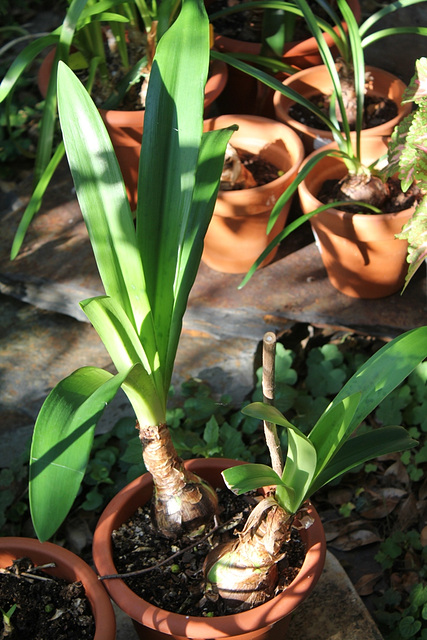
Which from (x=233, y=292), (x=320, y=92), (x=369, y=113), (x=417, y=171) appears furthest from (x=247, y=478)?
(x=320, y=92)

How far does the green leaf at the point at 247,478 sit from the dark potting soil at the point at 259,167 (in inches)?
42.3

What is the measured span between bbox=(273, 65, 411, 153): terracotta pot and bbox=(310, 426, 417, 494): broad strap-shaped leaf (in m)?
1.08

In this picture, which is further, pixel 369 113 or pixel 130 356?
pixel 369 113

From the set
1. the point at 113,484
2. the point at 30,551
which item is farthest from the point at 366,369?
the point at 113,484

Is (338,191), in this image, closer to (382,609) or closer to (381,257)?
(381,257)

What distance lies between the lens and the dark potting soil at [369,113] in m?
2.13

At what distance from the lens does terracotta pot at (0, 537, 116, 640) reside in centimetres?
112

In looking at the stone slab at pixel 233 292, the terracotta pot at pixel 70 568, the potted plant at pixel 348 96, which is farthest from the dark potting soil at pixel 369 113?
the terracotta pot at pixel 70 568

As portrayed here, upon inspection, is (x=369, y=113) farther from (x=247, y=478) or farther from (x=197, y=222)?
(x=247, y=478)

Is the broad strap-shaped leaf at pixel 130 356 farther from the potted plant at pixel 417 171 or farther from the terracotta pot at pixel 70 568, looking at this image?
the potted plant at pixel 417 171

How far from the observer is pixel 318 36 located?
173 cm

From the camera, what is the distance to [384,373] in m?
1.08

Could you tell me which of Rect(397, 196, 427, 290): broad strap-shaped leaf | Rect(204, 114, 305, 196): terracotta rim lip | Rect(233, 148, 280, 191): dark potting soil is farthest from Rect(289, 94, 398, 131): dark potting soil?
Rect(397, 196, 427, 290): broad strap-shaped leaf

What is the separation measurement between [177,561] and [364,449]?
39cm
